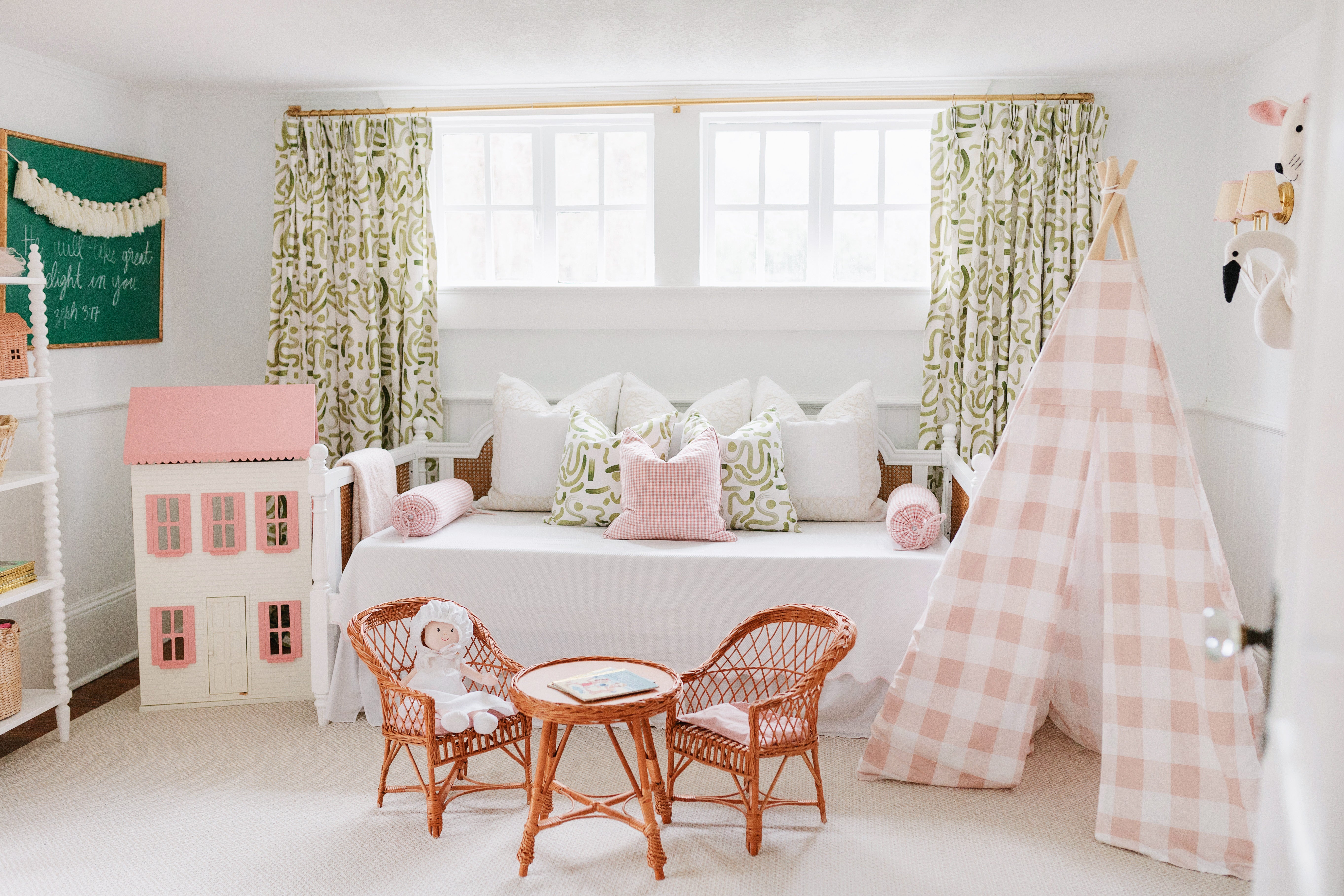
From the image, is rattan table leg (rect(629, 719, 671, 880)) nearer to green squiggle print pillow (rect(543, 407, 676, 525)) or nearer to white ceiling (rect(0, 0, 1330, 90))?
green squiggle print pillow (rect(543, 407, 676, 525))

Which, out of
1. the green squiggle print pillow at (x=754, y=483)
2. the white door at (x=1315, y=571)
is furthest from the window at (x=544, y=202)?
the white door at (x=1315, y=571)

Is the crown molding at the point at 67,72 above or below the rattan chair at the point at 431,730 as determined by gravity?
above

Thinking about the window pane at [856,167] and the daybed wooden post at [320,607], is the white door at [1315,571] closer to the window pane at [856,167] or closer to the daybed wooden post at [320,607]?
the daybed wooden post at [320,607]

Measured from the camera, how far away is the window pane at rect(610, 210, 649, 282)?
4.04m

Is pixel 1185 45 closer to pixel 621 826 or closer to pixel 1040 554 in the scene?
pixel 1040 554

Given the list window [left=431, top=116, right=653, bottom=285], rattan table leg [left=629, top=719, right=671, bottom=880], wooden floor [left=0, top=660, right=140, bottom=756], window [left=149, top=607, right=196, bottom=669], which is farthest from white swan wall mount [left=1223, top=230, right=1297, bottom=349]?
wooden floor [left=0, top=660, right=140, bottom=756]

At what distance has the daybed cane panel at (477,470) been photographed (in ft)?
13.1

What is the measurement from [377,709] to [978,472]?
201cm

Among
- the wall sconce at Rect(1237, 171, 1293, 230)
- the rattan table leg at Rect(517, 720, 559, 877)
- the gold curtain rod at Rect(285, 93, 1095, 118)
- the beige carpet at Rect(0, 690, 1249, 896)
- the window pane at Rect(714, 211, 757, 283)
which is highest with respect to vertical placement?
the gold curtain rod at Rect(285, 93, 1095, 118)

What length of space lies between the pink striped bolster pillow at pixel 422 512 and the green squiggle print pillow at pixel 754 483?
87cm

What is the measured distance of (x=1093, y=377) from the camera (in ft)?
8.57

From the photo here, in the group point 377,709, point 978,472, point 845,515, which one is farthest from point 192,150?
point 978,472

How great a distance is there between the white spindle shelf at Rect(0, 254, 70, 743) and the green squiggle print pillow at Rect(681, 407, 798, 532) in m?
1.97

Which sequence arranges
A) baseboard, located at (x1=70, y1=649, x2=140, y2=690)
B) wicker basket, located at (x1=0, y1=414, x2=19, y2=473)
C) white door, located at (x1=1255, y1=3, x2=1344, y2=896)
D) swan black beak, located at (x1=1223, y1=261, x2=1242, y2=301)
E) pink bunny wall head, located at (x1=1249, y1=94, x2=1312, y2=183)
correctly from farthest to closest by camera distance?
baseboard, located at (x1=70, y1=649, x2=140, y2=690), wicker basket, located at (x1=0, y1=414, x2=19, y2=473), pink bunny wall head, located at (x1=1249, y1=94, x2=1312, y2=183), swan black beak, located at (x1=1223, y1=261, x2=1242, y2=301), white door, located at (x1=1255, y1=3, x2=1344, y2=896)
